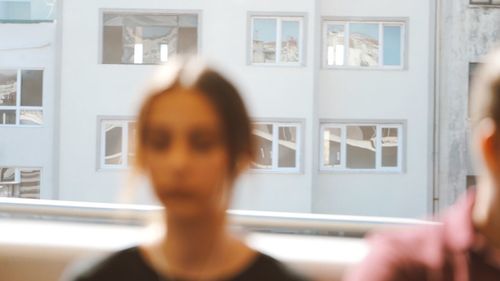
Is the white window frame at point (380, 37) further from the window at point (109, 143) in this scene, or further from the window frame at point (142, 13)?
the window at point (109, 143)

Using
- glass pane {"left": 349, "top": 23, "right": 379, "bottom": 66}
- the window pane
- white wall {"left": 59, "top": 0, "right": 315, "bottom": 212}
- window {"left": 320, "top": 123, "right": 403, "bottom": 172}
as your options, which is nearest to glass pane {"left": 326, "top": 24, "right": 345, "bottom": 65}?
glass pane {"left": 349, "top": 23, "right": 379, "bottom": 66}

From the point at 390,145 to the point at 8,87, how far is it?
17.5 ft

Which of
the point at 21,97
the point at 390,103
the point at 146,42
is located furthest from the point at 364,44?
the point at 21,97

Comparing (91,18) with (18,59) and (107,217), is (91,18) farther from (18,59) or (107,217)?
(107,217)

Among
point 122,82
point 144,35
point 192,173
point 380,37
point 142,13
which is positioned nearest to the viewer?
point 192,173

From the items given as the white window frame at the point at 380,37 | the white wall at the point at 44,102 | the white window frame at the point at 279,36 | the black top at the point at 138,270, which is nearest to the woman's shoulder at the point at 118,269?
the black top at the point at 138,270

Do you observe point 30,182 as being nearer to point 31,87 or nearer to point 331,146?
point 31,87

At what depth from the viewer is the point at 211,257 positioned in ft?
2.59

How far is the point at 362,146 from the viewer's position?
39.8ft

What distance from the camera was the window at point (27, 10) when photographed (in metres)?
11.9

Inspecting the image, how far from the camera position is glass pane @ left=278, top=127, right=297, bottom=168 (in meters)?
11.8

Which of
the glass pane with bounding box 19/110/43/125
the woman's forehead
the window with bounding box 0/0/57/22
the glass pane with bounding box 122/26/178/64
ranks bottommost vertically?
the woman's forehead

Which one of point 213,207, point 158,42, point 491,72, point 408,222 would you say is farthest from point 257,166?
point 158,42

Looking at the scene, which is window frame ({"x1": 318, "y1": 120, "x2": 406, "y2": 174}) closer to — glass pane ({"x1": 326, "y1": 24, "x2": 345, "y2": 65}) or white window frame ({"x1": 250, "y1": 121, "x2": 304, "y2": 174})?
white window frame ({"x1": 250, "y1": 121, "x2": 304, "y2": 174})
